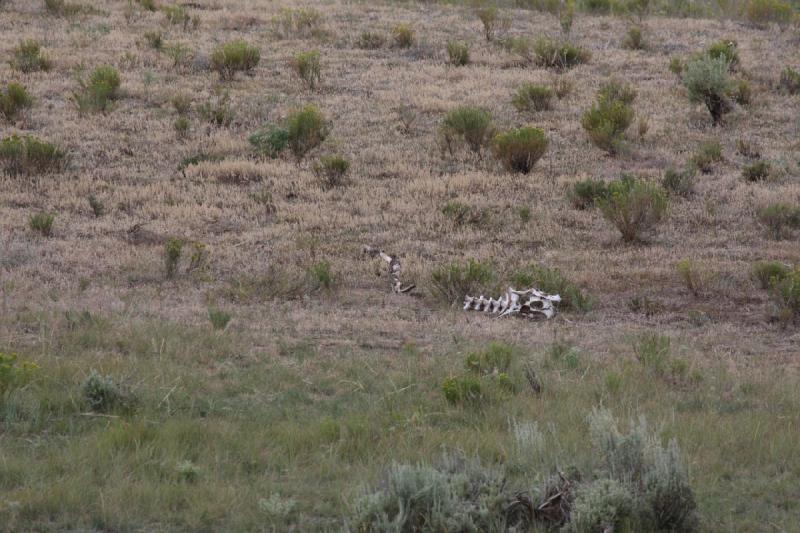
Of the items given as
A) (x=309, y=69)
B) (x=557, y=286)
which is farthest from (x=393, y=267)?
(x=309, y=69)

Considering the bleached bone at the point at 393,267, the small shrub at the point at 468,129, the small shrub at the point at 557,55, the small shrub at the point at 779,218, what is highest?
the small shrub at the point at 557,55

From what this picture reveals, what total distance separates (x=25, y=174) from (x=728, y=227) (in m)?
8.74

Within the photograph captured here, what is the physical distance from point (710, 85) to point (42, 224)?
10285 mm

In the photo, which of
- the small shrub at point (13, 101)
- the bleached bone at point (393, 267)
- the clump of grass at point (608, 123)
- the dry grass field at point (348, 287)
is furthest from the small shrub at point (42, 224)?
the clump of grass at point (608, 123)

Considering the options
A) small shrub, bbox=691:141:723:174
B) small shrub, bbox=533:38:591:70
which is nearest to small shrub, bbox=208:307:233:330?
small shrub, bbox=691:141:723:174

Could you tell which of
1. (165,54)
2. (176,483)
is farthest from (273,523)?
(165,54)

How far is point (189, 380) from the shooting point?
277 inches

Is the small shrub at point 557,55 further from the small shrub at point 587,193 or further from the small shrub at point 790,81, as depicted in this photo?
the small shrub at point 587,193

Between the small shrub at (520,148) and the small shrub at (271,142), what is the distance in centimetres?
296

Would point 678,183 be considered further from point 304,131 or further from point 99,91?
point 99,91

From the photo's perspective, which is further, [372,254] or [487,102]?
[487,102]

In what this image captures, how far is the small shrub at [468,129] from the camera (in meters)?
15.1

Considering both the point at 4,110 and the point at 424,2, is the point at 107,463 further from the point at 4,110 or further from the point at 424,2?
the point at 424,2

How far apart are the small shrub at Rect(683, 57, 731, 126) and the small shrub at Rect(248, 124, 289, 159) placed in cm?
647
